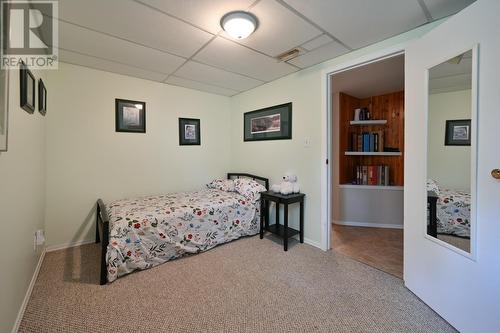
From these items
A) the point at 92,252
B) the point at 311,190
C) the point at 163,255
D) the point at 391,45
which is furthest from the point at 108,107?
the point at 391,45

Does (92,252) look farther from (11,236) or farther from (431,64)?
(431,64)

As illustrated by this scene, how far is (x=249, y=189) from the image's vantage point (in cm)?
316

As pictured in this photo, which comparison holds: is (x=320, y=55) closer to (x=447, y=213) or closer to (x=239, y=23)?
(x=239, y=23)

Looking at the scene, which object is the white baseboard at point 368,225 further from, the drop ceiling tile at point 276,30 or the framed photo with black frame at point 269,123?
the drop ceiling tile at point 276,30

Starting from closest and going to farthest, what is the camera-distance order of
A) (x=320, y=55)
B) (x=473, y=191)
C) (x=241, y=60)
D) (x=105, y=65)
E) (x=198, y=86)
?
(x=473, y=191)
(x=320, y=55)
(x=241, y=60)
(x=105, y=65)
(x=198, y=86)

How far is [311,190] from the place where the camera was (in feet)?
9.20

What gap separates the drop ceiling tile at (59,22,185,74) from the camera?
1.98 meters

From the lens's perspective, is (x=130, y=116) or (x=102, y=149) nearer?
(x=102, y=149)

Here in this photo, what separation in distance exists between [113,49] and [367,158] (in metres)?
4.19

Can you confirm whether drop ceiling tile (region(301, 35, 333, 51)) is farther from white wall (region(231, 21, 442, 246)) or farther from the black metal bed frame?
the black metal bed frame

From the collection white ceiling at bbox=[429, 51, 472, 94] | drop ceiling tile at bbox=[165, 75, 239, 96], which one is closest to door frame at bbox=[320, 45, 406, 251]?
white ceiling at bbox=[429, 51, 472, 94]

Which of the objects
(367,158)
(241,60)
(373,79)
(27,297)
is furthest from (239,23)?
(367,158)

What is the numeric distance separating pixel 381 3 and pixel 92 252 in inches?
147

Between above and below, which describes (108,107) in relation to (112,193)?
above
